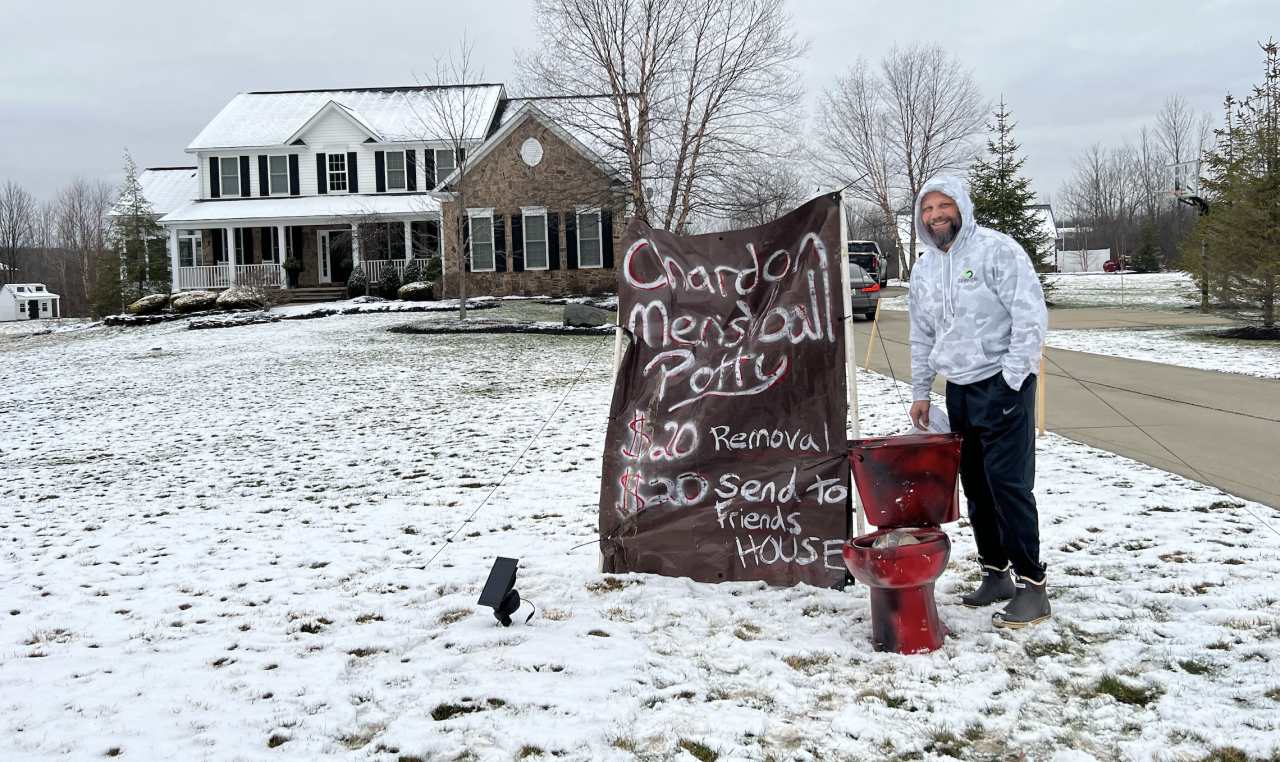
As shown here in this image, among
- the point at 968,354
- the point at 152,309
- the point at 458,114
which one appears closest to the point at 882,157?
the point at 458,114

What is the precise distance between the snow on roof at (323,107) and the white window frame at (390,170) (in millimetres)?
591

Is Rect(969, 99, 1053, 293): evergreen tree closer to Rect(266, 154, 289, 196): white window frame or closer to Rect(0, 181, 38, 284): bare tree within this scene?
Rect(266, 154, 289, 196): white window frame

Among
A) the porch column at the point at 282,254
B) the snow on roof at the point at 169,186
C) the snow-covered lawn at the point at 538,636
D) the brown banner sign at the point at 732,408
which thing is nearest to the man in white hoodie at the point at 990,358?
the snow-covered lawn at the point at 538,636

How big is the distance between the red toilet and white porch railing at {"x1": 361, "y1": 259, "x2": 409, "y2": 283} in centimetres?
2812

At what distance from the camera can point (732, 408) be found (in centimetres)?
461

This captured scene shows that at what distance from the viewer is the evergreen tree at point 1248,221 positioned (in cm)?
1541

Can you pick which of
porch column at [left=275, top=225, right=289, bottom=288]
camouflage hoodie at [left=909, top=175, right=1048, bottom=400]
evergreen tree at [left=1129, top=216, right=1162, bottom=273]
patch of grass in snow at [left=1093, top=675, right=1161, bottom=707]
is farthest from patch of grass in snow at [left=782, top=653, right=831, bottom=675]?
evergreen tree at [left=1129, top=216, right=1162, bottom=273]

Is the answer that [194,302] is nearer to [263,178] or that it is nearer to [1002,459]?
[263,178]

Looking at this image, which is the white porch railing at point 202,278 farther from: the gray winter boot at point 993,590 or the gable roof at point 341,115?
the gray winter boot at point 993,590

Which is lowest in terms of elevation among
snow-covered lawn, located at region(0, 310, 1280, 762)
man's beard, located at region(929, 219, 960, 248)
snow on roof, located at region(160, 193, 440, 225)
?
snow-covered lawn, located at region(0, 310, 1280, 762)

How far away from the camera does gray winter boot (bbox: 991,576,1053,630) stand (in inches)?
147

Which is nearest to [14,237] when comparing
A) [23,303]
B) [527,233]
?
[23,303]

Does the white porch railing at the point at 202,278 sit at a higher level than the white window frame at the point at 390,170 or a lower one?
lower

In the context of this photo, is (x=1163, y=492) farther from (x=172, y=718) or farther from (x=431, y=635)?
(x=172, y=718)
